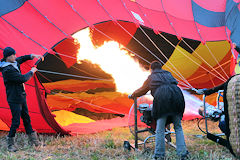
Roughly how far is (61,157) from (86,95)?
266 centimetres

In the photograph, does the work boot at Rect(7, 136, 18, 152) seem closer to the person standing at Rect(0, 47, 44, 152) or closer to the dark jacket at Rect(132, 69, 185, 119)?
the person standing at Rect(0, 47, 44, 152)

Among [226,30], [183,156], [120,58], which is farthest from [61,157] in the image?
[226,30]

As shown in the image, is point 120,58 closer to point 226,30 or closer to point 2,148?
point 226,30

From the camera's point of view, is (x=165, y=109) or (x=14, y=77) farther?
(x=14, y=77)

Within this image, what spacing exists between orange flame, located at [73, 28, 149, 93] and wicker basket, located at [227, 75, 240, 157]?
2643 millimetres

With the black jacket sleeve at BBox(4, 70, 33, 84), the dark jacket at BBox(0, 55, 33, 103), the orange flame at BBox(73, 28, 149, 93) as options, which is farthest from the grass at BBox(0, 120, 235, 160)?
the orange flame at BBox(73, 28, 149, 93)

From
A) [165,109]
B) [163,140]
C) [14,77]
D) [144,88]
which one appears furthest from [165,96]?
[14,77]

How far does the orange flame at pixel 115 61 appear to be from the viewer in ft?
14.8

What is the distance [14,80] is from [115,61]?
2.24m

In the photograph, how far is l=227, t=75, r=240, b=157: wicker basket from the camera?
2311 millimetres

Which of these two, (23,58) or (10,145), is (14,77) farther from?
(10,145)

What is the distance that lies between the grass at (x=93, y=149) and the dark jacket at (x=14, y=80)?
0.63m

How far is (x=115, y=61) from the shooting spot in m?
4.84

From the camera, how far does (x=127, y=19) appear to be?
4.52m
